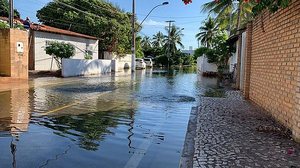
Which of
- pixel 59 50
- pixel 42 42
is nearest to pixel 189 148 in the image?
pixel 59 50

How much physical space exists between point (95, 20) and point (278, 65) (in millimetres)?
36926

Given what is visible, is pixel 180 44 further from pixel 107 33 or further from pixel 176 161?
pixel 176 161

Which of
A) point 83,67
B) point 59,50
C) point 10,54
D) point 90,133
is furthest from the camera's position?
point 83,67

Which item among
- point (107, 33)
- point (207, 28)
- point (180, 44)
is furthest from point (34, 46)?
point (180, 44)

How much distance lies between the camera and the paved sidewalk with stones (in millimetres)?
5305

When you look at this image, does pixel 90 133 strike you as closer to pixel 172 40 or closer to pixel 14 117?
pixel 14 117

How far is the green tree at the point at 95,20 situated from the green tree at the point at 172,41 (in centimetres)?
2912

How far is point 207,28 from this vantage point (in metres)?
65.1

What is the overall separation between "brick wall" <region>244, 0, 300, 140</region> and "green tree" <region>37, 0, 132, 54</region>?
31921mm

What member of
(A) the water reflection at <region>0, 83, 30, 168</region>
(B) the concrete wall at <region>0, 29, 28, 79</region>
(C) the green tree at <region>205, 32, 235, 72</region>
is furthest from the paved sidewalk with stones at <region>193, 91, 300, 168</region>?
(C) the green tree at <region>205, 32, 235, 72</region>

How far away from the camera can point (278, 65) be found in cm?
886

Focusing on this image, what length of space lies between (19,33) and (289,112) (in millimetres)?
18597

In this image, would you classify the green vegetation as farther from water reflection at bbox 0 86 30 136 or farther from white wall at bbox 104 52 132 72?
water reflection at bbox 0 86 30 136

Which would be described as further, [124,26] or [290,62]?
[124,26]
